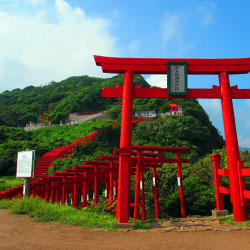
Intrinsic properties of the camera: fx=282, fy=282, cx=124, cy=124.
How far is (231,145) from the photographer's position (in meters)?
7.83

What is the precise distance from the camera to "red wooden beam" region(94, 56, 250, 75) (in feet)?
27.1

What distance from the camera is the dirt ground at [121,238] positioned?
4871 millimetres

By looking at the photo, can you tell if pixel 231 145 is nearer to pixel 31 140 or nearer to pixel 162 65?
pixel 162 65

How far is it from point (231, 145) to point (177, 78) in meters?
2.46

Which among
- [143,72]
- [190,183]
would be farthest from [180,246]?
[190,183]

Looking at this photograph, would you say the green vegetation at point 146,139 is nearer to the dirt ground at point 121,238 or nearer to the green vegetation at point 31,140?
the green vegetation at point 31,140

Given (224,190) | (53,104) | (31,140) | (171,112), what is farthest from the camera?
(53,104)

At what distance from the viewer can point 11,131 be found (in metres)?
38.0

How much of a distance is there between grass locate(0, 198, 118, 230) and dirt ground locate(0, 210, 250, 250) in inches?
12.3

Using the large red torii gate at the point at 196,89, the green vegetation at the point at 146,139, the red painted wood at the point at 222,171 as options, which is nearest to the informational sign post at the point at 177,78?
the large red torii gate at the point at 196,89

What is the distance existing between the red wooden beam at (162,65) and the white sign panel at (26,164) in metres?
4.94

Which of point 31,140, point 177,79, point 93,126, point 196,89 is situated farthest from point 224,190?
point 93,126

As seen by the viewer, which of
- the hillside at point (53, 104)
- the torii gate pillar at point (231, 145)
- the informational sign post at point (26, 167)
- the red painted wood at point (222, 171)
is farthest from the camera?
the hillside at point (53, 104)

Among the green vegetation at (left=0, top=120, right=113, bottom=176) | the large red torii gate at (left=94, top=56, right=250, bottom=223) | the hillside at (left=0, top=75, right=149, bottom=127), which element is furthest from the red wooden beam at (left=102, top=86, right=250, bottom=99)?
the hillside at (left=0, top=75, right=149, bottom=127)
